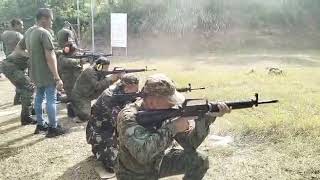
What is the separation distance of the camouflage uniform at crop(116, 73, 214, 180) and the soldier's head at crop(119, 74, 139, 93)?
115 centimetres

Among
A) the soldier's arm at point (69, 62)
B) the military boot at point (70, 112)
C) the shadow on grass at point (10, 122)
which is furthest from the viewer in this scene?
the soldier's arm at point (69, 62)

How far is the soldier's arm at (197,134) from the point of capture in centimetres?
392

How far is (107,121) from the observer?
559 cm

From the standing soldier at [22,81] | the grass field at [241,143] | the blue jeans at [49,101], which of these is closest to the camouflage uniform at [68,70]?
the grass field at [241,143]

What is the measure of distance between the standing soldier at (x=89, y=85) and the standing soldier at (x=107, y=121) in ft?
6.53

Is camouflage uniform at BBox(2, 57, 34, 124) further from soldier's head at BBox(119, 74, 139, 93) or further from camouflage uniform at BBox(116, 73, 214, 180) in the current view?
camouflage uniform at BBox(116, 73, 214, 180)

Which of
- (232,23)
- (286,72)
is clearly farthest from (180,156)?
(232,23)

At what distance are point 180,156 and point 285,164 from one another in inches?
69.0

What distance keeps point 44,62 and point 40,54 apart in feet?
0.45

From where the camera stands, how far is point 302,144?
591 cm

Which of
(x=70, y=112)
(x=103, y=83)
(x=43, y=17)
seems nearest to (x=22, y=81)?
(x=70, y=112)

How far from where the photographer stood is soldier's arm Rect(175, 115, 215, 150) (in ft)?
12.9

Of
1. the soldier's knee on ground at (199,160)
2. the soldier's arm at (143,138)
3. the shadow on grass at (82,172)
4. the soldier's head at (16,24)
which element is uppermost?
the soldier's head at (16,24)

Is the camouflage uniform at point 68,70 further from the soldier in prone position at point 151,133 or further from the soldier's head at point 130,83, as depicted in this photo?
the soldier in prone position at point 151,133
